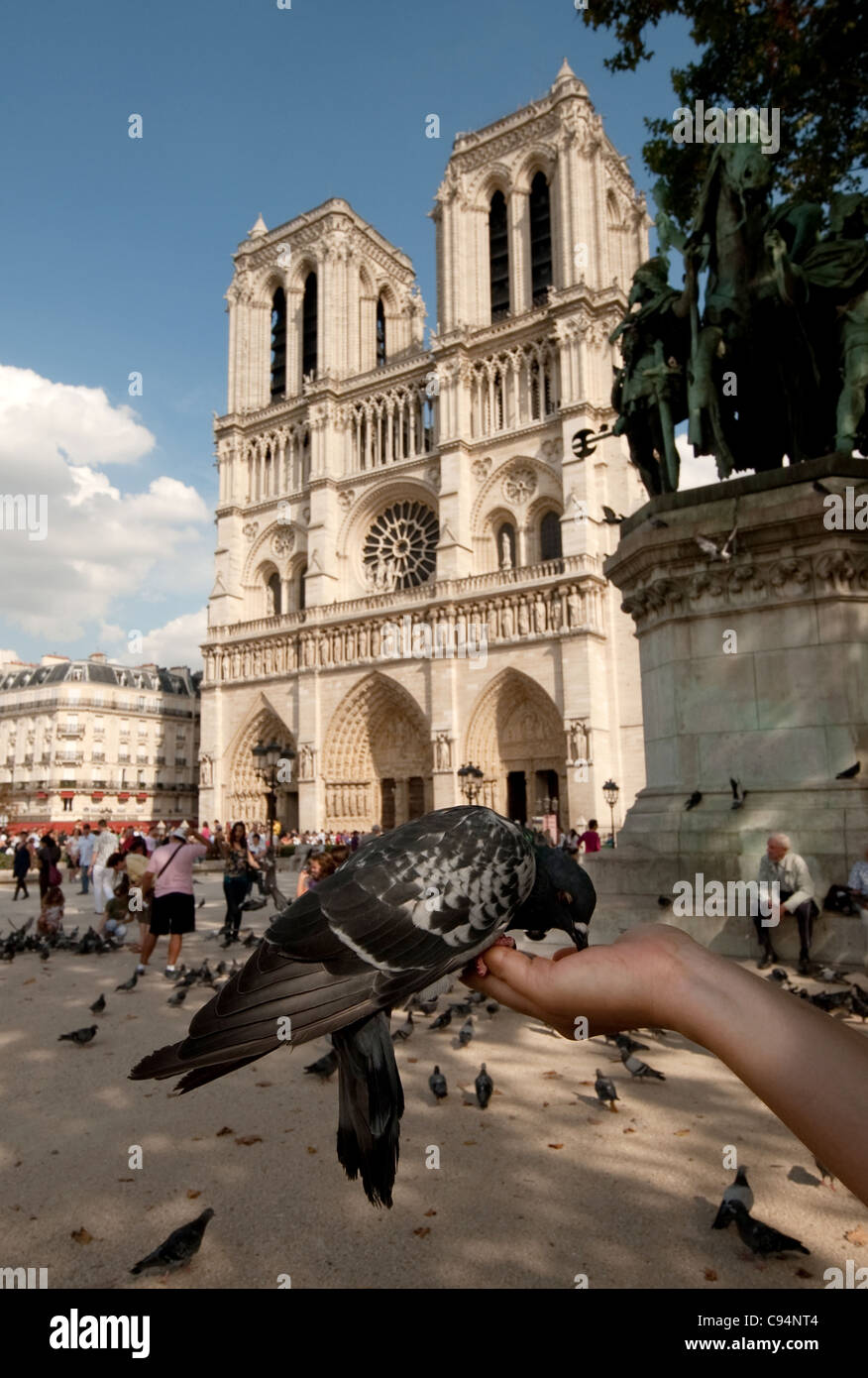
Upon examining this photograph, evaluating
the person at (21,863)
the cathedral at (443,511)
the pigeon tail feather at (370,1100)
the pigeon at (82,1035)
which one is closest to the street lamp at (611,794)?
the cathedral at (443,511)

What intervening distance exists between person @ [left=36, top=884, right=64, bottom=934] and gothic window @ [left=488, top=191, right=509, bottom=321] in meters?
31.5

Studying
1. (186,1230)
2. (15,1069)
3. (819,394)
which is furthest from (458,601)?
(186,1230)

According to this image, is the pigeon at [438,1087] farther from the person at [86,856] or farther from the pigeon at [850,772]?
the person at [86,856]

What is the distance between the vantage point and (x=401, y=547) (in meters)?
35.2

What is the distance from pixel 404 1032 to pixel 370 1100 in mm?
4031

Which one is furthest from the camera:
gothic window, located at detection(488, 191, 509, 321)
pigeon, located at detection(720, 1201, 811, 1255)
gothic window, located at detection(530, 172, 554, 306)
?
gothic window, located at detection(488, 191, 509, 321)

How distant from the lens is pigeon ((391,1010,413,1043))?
5.30 meters

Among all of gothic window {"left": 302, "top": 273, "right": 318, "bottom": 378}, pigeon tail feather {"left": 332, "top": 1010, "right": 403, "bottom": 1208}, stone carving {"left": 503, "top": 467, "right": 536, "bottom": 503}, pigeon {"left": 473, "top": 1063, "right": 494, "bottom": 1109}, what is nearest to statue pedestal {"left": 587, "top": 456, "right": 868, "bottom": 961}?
pigeon {"left": 473, "top": 1063, "right": 494, "bottom": 1109}

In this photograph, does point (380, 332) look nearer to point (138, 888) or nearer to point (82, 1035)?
point (138, 888)

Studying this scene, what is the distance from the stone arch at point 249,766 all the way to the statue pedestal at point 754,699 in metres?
29.6

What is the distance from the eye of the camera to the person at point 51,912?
1045cm

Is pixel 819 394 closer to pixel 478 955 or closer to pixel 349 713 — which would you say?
pixel 478 955

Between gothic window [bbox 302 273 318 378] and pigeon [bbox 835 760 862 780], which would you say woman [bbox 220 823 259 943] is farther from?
gothic window [bbox 302 273 318 378]

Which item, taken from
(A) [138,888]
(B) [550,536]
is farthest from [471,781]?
(A) [138,888]
